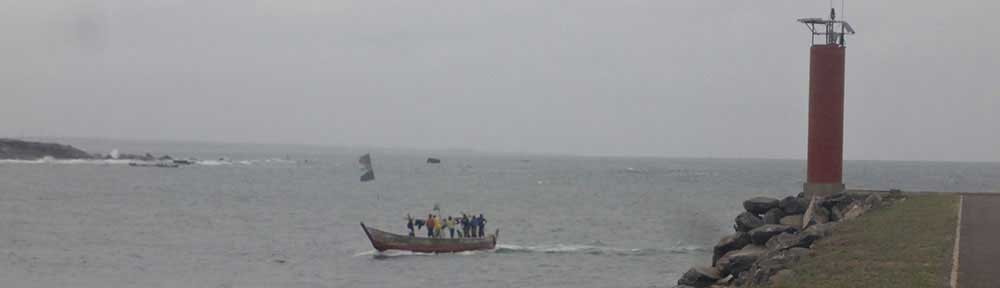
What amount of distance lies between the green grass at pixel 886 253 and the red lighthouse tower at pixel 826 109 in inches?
183

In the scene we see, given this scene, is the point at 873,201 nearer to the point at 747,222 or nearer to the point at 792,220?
the point at 792,220

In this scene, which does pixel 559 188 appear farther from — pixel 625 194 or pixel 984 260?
pixel 984 260

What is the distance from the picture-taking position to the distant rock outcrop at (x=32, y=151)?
6230 inches

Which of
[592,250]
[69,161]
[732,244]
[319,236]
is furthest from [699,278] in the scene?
[69,161]

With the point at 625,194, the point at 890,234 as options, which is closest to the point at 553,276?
the point at 890,234

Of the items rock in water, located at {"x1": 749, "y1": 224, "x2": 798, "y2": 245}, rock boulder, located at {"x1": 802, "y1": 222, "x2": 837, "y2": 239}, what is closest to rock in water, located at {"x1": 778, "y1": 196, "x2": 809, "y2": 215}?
rock in water, located at {"x1": 749, "y1": 224, "x2": 798, "y2": 245}

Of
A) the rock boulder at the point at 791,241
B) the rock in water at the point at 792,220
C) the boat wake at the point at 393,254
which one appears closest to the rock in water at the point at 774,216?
the rock in water at the point at 792,220

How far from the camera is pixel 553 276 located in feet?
116

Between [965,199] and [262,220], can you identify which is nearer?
[965,199]

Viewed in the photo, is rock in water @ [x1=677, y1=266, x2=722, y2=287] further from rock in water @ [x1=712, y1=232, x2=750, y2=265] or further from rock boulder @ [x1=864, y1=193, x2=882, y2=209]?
rock boulder @ [x1=864, y1=193, x2=882, y2=209]

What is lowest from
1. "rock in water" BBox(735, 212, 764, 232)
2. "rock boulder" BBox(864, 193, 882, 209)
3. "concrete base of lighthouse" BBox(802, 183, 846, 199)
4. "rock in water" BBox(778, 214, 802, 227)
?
"rock in water" BBox(735, 212, 764, 232)

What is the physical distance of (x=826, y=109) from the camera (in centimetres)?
3000

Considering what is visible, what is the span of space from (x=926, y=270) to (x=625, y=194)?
81.7 metres

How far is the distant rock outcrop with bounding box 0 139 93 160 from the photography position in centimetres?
15825
